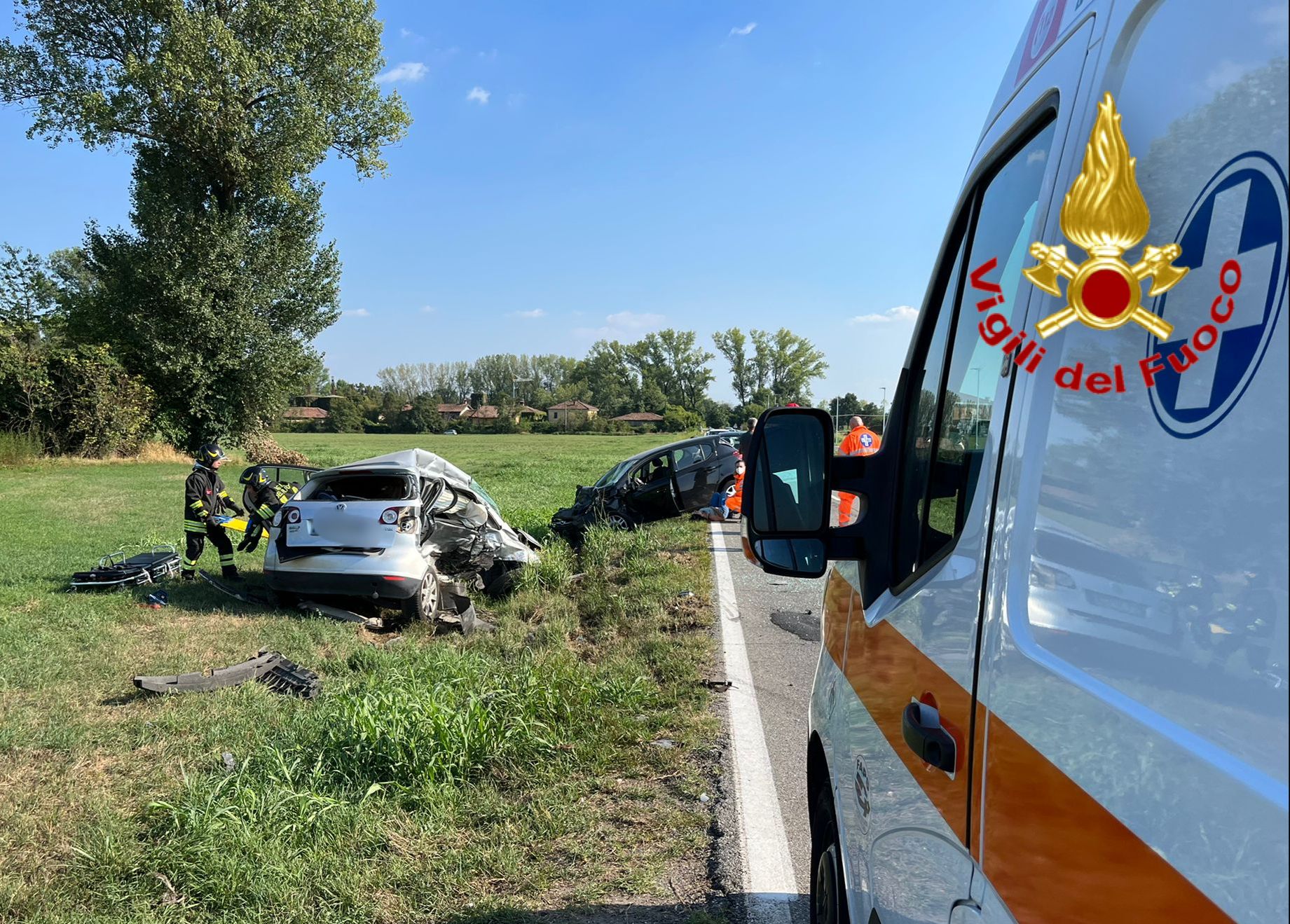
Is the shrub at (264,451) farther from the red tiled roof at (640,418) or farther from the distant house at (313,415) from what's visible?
the red tiled roof at (640,418)

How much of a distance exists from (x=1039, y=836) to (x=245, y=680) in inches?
246

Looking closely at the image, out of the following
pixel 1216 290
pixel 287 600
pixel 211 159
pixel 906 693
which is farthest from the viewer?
pixel 211 159

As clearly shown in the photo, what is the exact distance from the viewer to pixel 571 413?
117062mm

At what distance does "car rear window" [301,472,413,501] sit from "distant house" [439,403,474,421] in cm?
10772

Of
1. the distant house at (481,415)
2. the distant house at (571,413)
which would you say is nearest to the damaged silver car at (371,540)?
the distant house at (571,413)

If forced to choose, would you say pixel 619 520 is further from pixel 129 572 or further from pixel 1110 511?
pixel 1110 511

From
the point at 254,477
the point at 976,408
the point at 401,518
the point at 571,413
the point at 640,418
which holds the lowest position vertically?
the point at 401,518

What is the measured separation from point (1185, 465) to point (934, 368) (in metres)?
1.05

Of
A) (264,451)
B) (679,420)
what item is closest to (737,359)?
(679,420)

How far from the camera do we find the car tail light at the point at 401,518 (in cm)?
840

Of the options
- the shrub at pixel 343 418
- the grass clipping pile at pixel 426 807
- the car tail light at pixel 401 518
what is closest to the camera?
the grass clipping pile at pixel 426 807

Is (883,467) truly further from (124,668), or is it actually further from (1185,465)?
(124,668)

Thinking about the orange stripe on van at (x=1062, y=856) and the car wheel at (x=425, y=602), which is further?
the car wheel at (x=425, y=602)

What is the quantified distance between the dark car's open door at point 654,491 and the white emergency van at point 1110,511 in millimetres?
13143
